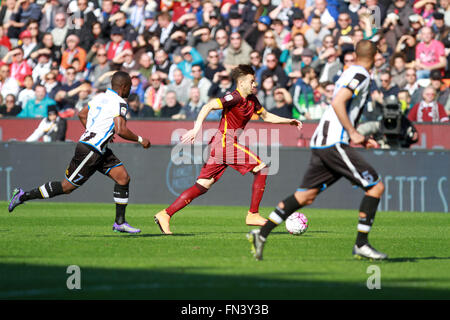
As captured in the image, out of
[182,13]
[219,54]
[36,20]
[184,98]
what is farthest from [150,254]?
[36,20]

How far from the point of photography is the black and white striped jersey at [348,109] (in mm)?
8789

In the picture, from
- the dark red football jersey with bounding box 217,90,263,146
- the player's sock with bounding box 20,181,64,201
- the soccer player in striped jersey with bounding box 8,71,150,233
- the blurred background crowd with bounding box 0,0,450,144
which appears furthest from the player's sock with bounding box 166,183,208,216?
the blurred background crowd with bounding box 0,0,450,144

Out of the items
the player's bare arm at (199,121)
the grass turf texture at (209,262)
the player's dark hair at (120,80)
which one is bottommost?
the grass turf texture at (209,262)

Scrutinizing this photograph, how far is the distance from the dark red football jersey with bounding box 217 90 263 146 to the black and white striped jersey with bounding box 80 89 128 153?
4.72 ft

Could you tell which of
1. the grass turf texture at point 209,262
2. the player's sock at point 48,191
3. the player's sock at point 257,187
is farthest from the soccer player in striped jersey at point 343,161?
the player's sock at point 48,191

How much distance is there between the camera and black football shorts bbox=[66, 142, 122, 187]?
1165 cm

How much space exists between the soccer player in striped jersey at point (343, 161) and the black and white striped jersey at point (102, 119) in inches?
136

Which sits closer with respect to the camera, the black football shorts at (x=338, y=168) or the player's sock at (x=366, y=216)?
the black football shorts at (x=338, y=168)

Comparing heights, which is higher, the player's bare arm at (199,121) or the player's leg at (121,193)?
the player's bare arm at (199,121)

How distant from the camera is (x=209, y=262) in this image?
8.66 m

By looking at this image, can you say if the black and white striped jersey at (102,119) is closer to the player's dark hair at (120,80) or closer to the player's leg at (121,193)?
the player's dark hair at (120,80)

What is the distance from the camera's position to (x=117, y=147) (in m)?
20.0

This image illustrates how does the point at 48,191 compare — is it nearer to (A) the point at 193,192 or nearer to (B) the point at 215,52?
(A) the point at 193,192
